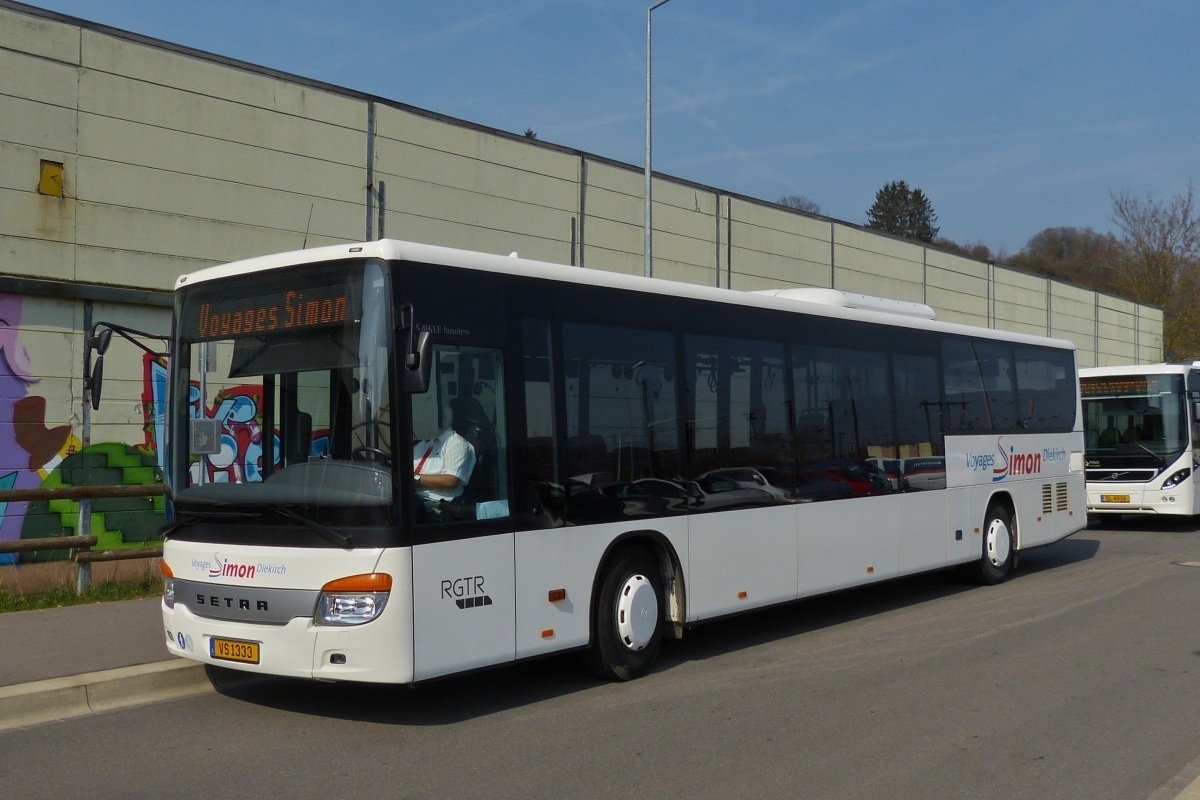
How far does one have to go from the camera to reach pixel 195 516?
6.91 metres

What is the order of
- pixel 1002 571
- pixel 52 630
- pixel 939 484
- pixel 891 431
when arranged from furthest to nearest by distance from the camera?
1. pixel 1002 571
2. pixel 939 484
3. pixel 891 431
4. pixel 52 630

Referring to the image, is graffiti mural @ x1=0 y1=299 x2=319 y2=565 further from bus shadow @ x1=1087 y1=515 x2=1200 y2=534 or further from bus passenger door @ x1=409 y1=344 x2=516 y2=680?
bus shadow @ x1=1087 y1=515 x2=1200 y2=534

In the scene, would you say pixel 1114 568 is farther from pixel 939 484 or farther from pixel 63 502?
pixel 63 502

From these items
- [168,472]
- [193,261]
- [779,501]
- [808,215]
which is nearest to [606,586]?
[779,501]

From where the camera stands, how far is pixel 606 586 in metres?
7.77

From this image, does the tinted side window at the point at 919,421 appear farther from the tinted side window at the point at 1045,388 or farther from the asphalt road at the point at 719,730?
the tinted side window at the point at 1045,388

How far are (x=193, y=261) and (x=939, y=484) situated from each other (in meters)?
9.62

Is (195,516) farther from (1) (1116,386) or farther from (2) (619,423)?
(1) (1116,386)

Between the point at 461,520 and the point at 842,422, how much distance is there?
16.1ft

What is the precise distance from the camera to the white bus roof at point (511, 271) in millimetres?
6574

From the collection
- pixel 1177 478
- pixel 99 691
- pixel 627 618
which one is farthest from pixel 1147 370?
pixel 99 691

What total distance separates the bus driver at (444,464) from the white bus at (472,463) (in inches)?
0.6

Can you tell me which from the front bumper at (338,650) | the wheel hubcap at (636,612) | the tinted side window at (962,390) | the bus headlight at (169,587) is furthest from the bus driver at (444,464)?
the tinted side window at (962,390)

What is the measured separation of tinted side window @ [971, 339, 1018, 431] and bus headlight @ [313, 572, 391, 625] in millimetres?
8967
